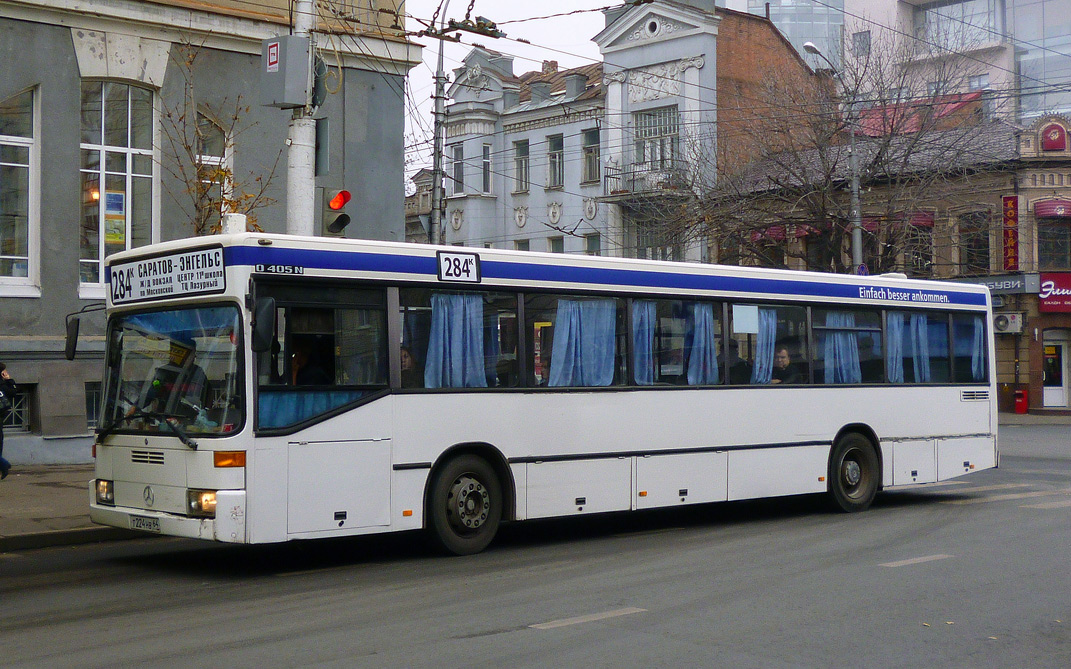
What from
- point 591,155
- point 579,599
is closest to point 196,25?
point 579,599

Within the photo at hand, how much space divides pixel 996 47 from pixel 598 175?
30.2m

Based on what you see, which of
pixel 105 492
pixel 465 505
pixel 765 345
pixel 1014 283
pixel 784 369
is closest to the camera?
pixel 105 492

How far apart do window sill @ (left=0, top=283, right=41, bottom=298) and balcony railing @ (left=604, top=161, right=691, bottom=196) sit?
18500 millimetres

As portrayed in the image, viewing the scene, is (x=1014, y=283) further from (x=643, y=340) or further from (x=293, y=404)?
(x=293, y=404)

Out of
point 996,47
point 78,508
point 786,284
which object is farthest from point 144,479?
point 996,47

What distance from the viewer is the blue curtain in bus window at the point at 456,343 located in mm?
10250

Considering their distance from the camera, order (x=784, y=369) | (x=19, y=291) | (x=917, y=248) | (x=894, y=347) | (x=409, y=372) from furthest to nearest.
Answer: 1. (x=917, y=248)
2. (x=19, y=291)
3. (x=894, y=347)
4. (x=784, y=369)
5. (x=409, y=372)

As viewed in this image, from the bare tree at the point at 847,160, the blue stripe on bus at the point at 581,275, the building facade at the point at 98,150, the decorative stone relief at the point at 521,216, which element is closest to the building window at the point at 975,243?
the bare tree at the point at 847,160

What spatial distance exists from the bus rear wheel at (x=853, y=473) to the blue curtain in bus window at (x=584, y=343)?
11.8 feet

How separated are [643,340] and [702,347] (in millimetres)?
859

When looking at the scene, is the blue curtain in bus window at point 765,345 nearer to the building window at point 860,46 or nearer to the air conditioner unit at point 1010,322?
the building window at point 860,46

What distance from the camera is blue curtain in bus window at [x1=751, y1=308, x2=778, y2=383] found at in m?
12.9

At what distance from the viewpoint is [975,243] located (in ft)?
126

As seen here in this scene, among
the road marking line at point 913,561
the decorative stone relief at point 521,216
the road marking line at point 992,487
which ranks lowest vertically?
the road marking line at point 992,487
